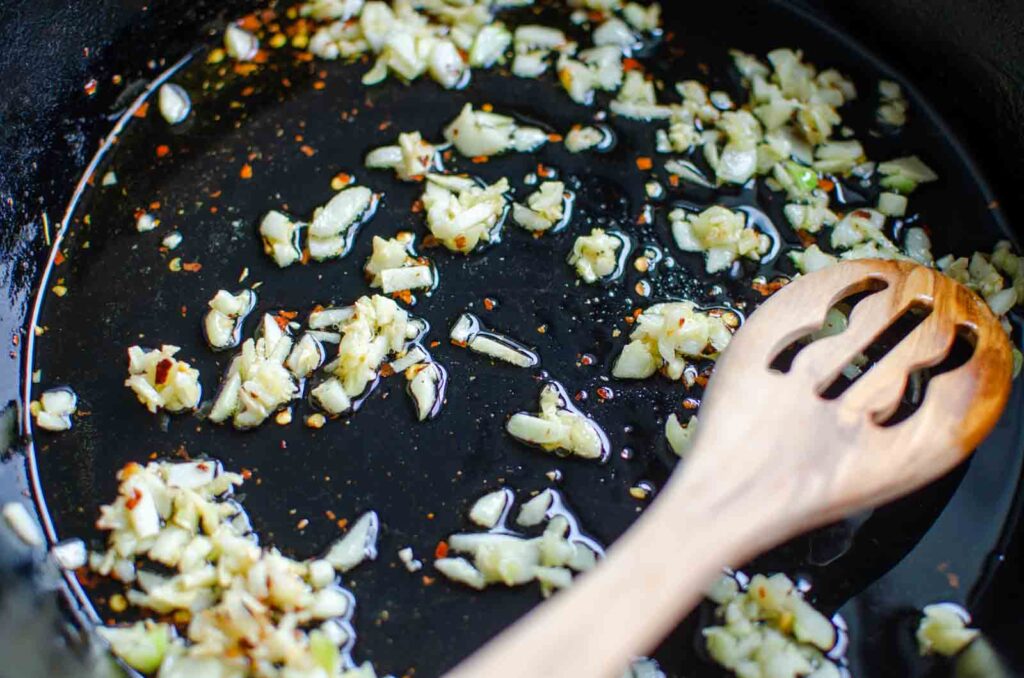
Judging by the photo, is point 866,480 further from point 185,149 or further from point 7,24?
point 7,24

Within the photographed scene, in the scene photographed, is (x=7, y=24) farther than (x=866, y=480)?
Yes

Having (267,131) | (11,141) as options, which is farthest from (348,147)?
(11,141)

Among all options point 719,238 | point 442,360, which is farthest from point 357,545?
point 719,238

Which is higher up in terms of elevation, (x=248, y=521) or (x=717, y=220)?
(x=717, y=220)

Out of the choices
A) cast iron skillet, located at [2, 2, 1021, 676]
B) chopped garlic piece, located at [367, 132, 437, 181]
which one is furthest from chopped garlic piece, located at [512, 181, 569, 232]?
chopped garlic piece, located at [367, 132, 437, 181]

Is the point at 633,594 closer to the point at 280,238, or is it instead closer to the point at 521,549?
the point at 521,549

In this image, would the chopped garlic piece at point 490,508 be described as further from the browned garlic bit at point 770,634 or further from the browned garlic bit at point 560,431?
the browned garlic bit at point 770,634
